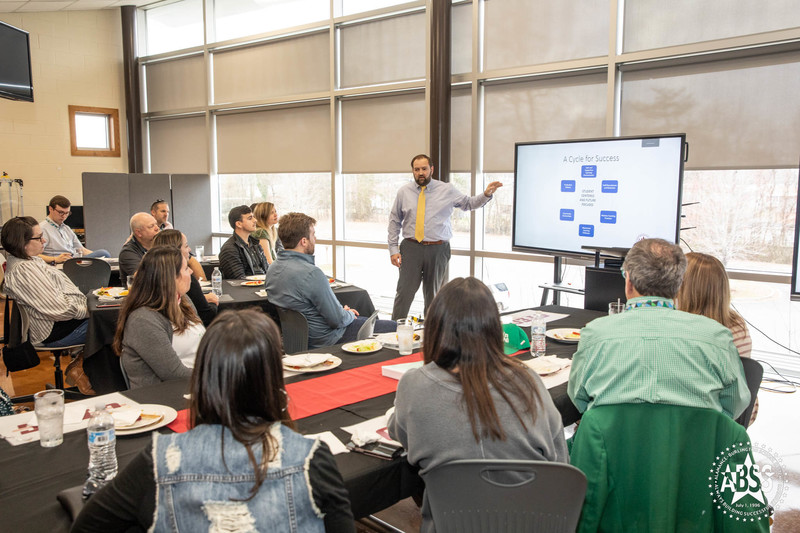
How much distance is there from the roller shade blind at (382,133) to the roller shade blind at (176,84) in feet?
8.53

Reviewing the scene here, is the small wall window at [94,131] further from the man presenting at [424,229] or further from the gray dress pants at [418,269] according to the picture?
the gray dress pants at [418,269]

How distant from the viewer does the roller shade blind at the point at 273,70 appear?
7106mm

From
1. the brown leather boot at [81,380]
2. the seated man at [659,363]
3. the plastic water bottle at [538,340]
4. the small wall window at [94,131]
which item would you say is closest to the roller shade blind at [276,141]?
the small wall window at [94,131]

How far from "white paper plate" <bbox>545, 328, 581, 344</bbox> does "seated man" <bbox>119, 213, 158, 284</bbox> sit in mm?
2935

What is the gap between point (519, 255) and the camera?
19.0 ft

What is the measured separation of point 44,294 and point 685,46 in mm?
4771

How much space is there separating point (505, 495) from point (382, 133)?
562 centimetres

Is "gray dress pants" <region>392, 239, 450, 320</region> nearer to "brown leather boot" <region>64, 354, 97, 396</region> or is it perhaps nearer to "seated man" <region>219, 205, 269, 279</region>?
"seated man" <region>219, 205, 269, 279</region>

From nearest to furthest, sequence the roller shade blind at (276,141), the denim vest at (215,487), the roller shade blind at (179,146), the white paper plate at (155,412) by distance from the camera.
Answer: the denim vest at (215,487) < the white paper plate at (155,412) < the roller shade blind at (276,141) < the roller shade blind at (179,146)

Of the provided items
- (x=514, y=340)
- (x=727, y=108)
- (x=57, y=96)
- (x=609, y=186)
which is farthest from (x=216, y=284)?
(x=57, y=96)

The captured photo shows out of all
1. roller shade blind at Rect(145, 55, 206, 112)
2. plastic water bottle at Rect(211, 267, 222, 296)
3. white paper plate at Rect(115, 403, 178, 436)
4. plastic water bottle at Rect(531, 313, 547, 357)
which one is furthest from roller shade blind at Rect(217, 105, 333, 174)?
white paper plate at Rect(115, 403, 178, 436)

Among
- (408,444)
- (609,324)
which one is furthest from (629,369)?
(408,444)

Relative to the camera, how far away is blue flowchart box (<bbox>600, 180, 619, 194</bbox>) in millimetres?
4371

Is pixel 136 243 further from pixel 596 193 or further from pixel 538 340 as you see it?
pixel 596 193
